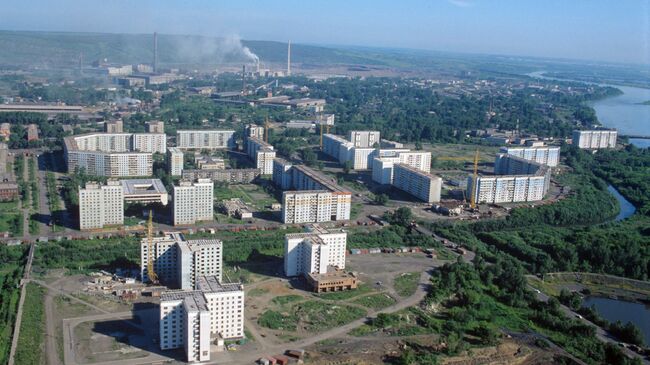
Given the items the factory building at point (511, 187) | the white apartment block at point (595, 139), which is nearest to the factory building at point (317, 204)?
the factory building at point (511, 187)

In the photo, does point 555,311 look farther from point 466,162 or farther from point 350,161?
point 466,162

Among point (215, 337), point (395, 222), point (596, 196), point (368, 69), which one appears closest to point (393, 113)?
point (596, 196)

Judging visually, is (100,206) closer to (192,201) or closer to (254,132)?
(192,201)

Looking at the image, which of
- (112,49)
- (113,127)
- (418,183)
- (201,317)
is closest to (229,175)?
(418,183)

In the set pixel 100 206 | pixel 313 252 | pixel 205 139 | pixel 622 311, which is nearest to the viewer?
pixel 313 252

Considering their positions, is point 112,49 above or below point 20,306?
above

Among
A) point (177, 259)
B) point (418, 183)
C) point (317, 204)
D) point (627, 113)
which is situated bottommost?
point (177, 259)

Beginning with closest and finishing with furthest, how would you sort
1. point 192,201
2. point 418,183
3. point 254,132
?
point 192,201, point 418,183, point 254,132

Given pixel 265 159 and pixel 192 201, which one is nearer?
pixel 192 201
